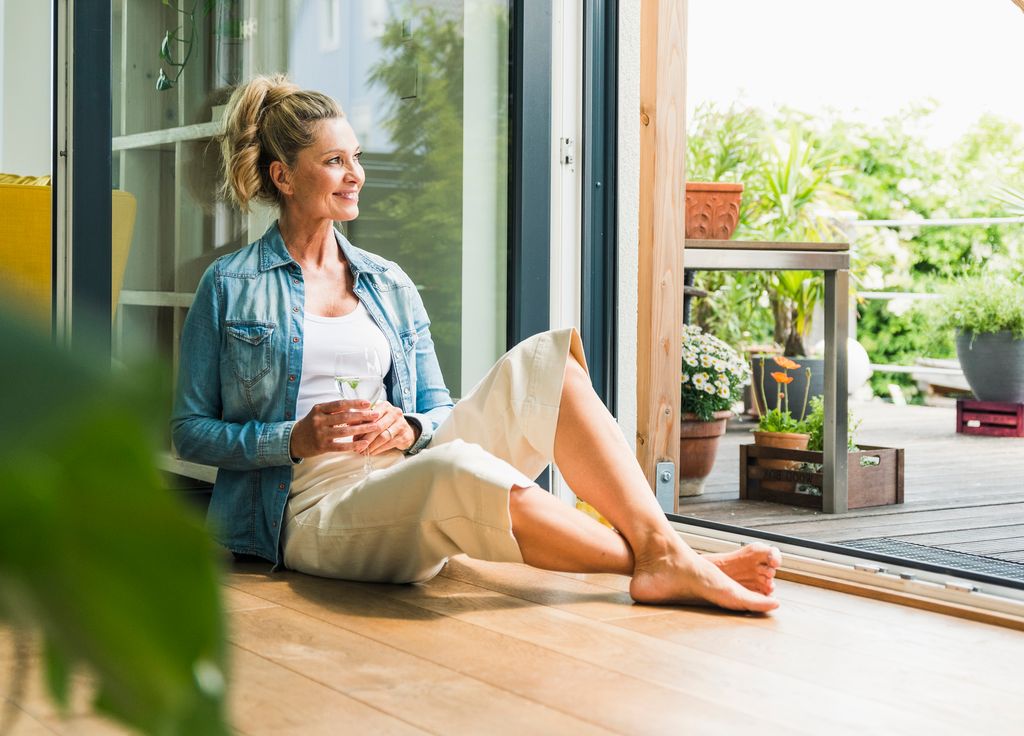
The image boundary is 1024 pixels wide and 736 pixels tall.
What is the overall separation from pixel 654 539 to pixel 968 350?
14.4 feet

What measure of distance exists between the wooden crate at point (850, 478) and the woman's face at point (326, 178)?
1.79 metres

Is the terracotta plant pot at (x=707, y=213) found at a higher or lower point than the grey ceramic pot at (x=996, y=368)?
higher

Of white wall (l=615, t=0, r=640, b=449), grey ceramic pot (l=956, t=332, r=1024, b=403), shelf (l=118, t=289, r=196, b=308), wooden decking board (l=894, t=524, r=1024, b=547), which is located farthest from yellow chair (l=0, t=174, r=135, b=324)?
grey ceramic pot (l=956, t=332, r=1024, b=403)

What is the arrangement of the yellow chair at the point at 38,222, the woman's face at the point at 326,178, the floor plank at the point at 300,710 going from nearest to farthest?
the floor plank at the point at 300,710, the yellow chair at the point at 38,222, the woman's face at the point at 326,178

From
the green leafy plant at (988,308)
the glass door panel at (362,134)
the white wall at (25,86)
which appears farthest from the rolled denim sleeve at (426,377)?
the green leafy plant at (988,308)

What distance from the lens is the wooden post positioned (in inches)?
128

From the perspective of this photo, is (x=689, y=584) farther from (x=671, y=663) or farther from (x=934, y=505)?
(x=934, y=505)

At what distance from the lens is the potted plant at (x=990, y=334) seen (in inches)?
231

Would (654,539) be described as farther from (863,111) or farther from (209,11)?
(863,111)

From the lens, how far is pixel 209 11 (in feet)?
8.82

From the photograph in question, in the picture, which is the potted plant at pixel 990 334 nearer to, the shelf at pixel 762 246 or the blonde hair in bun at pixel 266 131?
the shelf at pixel 762 246

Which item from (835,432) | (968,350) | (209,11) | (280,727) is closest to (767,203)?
(968,350)

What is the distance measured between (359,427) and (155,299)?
667 millimetres

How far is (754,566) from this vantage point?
2.19 meters
